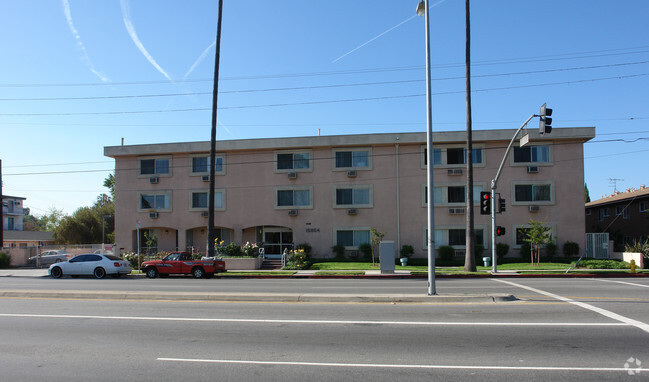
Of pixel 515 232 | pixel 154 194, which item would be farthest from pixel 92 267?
pixel 515 232

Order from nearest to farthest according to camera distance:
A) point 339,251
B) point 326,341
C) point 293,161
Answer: point 326,341
point 339,251
point 293,161

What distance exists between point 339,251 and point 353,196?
4.23m

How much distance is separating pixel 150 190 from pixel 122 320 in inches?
1113

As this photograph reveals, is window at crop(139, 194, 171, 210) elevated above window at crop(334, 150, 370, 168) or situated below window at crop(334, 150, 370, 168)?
below

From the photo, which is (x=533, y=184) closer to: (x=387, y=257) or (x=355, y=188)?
(x=355, y=188)

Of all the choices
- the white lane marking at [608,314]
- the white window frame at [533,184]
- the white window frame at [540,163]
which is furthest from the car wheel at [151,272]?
the white window frame at [540,163]

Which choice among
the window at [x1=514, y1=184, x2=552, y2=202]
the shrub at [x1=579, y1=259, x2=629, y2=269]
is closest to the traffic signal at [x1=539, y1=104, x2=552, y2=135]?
the shrub at [x1=579, y1=259, x2=629, y2=269]

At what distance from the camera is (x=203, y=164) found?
1416 inches

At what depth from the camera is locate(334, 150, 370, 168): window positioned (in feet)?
112

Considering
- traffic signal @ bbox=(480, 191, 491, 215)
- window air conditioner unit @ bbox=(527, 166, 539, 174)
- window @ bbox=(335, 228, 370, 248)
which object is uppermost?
window air conditioner unit @ bbox=(527, 166, 539, 174)

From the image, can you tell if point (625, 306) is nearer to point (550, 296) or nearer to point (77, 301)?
point (550, 296)

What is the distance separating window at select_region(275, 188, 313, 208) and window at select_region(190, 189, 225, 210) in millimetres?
4459

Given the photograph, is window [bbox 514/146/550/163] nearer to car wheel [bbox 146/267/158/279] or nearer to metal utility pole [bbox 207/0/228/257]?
metal utility pole [bbox 207/0/228/257]

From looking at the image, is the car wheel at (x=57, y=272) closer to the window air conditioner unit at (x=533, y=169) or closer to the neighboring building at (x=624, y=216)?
the window air conditioner unit at (x=533, y=169)
